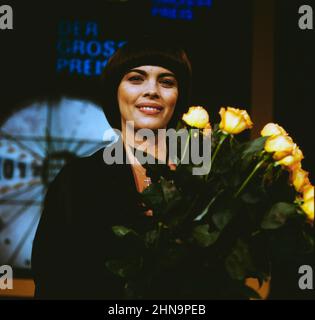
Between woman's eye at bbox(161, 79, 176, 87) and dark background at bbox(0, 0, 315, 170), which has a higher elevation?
dark background at bbox(0, 0, 315, 170)

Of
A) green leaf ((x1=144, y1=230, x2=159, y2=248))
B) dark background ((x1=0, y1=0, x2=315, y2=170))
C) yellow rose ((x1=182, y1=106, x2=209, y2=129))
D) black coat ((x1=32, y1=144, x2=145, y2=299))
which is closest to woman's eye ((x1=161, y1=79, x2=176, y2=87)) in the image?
black coat ((x1=32, y1=144, x2=145, y2=299))

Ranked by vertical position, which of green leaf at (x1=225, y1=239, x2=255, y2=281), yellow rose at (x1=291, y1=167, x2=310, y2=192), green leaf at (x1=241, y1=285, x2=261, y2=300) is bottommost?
green leaf at (x1=241, y1=285, x2=261, y2=300)

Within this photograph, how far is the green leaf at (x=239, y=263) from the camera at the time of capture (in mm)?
638

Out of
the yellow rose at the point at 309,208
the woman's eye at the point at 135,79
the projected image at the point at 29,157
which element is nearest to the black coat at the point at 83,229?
the woman's eye at the point at 135,79

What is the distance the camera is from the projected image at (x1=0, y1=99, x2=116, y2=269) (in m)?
1.61

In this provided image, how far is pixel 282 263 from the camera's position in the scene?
709mm

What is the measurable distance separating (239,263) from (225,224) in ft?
0.20

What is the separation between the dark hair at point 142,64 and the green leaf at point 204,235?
23.0 inches

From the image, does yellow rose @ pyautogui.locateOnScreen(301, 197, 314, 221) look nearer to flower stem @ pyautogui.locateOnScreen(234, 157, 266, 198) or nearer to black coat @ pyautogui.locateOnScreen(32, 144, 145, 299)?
flower stem @ pyautogui.locateOnScreen(234, 157, 266, 198)

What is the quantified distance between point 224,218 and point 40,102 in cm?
116

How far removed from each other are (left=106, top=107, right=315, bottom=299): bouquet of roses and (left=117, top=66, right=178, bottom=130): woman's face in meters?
0.47
